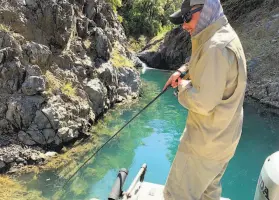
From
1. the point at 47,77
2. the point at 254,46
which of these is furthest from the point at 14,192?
the point at 254,46

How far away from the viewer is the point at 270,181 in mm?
4316

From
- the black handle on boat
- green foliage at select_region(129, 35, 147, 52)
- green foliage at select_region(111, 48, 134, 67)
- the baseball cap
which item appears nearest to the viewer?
the baseball cap

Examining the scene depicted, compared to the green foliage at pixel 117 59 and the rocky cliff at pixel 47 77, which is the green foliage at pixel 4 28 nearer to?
the rocky cliff at pixel 47 77

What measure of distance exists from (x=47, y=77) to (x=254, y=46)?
54.1 feet

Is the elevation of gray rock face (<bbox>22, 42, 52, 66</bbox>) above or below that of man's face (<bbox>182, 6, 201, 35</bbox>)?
below

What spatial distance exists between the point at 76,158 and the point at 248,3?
25.3 meters

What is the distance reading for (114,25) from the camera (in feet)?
65.0

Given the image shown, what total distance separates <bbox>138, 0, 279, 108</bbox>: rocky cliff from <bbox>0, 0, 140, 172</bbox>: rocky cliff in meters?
9.08

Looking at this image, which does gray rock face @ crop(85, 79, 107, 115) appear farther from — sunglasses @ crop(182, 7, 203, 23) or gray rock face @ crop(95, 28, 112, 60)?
sunglasses @ crop(182, 7, 203, 23)

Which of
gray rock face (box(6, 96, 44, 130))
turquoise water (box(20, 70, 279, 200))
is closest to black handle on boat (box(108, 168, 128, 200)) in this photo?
turquoise water (box(20, 70, 279, 200))

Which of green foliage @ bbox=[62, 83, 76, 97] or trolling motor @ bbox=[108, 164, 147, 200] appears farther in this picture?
green foliage @ bbox=[62, 83, 76, 97]

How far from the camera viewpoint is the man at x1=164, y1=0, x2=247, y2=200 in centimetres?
279

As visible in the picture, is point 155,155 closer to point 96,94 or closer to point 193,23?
point 96,94

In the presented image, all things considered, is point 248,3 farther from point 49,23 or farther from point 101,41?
point 49,23
